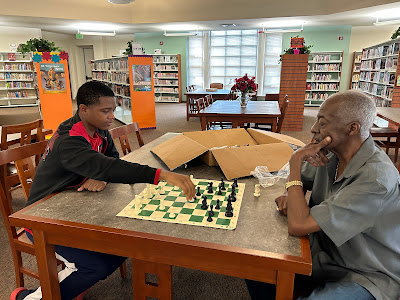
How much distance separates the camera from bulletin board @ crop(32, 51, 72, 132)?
6.34 metres

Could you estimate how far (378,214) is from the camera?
3.45ft

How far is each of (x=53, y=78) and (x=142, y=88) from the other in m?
1.96

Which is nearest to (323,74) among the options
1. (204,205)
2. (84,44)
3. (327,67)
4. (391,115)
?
(327,67)

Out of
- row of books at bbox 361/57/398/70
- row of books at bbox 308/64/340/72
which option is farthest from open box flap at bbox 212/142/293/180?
row of books at bbox 308/64/340/72

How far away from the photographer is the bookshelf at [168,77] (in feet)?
42.7

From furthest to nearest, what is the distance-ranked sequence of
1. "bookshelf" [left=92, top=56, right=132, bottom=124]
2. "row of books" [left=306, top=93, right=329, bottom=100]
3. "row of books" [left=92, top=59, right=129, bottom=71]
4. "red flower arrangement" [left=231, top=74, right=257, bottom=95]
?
1. "row of books" [left=306, top=93, right=329, bottom=100]
2. "bookshelf" [left=92, top=56, right=132, bottom=124]
3. "row of books" [left=92, top=59, right=129, bottom=71]
4. "red flower arrangement" [left=231, top=74, right=257, bottom=95]

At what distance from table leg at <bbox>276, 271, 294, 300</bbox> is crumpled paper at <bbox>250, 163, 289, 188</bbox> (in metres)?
0.64

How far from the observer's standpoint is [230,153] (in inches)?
72.1

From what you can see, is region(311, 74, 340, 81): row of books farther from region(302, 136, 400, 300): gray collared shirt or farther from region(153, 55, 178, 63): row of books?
region(302, 136, 400, 300): gray collared shirt

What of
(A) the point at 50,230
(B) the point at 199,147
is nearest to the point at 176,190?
(B) the point at 199,147

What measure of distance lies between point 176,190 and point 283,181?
62cm

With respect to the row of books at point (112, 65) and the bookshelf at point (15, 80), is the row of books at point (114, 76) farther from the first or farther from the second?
the bookshelf at point (15, 80)

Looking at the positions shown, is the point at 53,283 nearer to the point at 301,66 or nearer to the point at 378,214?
the point at 378,214

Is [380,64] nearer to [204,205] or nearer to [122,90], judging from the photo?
[122,90]
